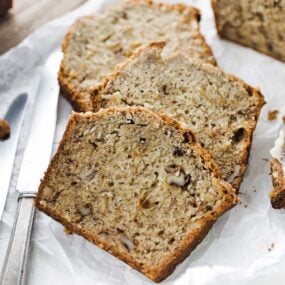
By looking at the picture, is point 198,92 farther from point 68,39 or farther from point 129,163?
point 68,39

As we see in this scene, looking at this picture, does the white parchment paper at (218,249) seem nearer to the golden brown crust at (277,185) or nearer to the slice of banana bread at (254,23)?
the golden brown crust at (277,185)

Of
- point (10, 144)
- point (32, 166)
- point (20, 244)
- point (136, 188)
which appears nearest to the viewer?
point (20, 244)

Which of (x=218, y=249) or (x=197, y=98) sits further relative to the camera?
(x=197, y=98)

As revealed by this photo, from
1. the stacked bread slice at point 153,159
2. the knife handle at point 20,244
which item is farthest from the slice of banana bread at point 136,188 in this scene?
the knife handle at point 20,244

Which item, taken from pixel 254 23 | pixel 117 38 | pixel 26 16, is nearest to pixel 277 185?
pixel 254 23

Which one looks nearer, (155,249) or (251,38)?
(155,249)

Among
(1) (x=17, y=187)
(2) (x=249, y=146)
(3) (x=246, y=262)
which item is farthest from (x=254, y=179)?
(1) (x=17, y=187)

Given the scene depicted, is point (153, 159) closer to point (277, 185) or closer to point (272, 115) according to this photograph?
point (277, 185)

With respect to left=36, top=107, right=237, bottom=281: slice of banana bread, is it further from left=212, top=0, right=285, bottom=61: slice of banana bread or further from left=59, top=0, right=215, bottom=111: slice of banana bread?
left=212, top=0, right=285, bottom=61: slice of banana bread
